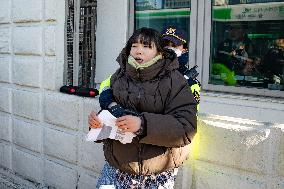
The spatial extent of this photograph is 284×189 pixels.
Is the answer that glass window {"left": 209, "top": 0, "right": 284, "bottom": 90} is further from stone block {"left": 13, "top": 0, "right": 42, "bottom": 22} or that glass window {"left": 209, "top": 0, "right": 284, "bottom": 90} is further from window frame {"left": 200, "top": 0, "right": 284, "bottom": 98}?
stone block {"left": 13, "top": 0, "right": 42, "bottom": 22}

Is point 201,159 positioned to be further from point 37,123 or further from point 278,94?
point 37,123

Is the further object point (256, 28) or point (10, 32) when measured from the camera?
point (10, 32)

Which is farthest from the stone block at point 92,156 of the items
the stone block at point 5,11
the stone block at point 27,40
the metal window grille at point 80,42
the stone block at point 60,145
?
the stone block at point 5,11

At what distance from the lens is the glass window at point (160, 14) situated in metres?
4.73

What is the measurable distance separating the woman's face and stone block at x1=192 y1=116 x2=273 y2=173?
81 cm

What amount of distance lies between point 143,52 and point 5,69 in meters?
3.31

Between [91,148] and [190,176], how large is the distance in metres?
1.23

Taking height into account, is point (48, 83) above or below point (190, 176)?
above

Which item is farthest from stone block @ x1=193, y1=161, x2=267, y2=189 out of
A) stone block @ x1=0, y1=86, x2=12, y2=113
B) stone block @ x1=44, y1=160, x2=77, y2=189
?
stone block @ x1=0, y1=86, x2=12, y2=113

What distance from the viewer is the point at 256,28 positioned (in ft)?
14.5

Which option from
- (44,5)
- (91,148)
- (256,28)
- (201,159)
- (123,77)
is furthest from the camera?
(44,5)

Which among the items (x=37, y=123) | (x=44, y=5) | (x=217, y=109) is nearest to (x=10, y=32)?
(x=44, y=5)

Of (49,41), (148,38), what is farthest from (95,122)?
(49,41)

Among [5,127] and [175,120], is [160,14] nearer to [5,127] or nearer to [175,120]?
[5,127]
